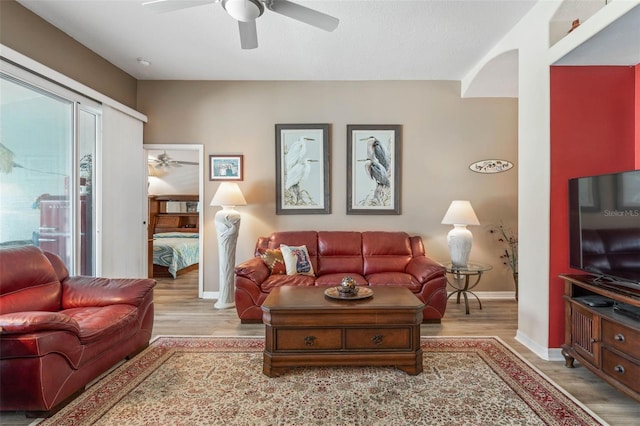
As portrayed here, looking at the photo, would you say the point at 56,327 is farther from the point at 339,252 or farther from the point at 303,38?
the point at 303,38

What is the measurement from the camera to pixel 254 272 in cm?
330

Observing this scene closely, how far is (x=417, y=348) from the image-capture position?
228 centimetres

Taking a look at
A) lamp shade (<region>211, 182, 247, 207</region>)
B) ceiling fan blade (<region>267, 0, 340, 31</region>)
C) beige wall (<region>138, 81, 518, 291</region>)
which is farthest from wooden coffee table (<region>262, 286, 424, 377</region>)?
beige wall (<region>138, 81, 518, 291</region>)

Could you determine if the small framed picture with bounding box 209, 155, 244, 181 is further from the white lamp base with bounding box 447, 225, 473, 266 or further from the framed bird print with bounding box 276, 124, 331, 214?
the white lamp base with bounding box 447, 225, 473, 266

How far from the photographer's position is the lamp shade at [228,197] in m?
3.83

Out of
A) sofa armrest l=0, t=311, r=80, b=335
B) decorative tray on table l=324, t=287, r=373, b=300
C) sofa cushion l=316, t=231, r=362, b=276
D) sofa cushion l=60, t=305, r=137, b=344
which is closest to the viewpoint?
sofa armrest l=0, t=311, r=80, b=335

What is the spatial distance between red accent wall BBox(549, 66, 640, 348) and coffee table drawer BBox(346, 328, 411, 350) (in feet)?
4.55

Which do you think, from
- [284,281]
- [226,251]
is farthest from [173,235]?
[284,281]

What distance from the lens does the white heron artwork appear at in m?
4.26

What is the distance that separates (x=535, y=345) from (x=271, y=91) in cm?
408

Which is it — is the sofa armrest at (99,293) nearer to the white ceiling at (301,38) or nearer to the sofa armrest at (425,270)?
the white ceiling at (301,38)

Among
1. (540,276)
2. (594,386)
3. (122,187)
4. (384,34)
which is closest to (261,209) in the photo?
(122,187)

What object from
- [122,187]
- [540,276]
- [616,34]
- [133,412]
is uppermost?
[616,34]

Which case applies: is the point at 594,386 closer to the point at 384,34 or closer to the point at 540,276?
the point at 540,276
